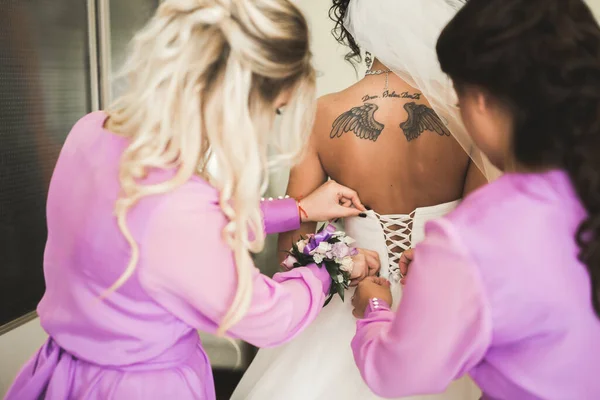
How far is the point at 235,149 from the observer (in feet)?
2.75

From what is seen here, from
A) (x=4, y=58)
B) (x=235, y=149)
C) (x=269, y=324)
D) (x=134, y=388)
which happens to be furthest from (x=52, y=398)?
(x=4, y=58)

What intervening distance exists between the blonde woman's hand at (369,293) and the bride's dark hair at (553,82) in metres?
0.54

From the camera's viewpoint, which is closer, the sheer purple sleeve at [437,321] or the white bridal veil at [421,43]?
the sheer purple sleeve at [437,321]

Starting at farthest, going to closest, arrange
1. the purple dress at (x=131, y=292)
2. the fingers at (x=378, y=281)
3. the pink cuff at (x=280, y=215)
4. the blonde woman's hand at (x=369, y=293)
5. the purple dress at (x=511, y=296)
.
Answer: the pink cuff at (x=280, y=215), the fingers at (x=378, y=281), the blonde woman's hand at (x=369, y=293), the purple dress at (x=131, y=292), the purple dress at (x=511, y=296)

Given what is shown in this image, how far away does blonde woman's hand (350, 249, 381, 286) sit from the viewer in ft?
4.32

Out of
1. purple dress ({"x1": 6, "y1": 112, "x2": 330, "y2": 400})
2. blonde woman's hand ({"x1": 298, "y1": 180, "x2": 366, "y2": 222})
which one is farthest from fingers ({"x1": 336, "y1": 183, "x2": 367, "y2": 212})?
purple dress ({"x1": 6, "y1": 112, "x2": 330, "y2": 400})

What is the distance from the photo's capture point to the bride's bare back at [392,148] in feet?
4.68

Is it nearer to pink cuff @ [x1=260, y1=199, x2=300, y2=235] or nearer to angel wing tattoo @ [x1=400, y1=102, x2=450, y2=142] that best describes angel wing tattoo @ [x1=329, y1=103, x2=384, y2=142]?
angel wing tattoo @ [x1=400, y1=102, x2=450, y2=142]

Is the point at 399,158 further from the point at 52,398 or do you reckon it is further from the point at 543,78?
the point at 52,398

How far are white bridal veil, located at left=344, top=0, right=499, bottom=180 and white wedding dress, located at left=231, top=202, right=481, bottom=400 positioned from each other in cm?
27

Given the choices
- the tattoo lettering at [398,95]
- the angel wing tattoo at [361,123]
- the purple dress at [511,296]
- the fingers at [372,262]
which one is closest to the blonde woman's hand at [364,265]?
the fingers at [372,262]

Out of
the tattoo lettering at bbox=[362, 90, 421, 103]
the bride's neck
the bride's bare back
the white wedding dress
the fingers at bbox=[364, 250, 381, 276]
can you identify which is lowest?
the white wedding dress

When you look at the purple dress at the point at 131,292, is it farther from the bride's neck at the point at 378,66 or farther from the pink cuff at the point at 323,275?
the bride's neck at the point at 378,66

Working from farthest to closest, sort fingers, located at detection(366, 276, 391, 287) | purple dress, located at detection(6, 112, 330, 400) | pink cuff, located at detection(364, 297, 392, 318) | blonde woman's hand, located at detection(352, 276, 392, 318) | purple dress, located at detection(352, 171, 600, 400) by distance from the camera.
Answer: fingers, located at detection(366, 276, 391, 287), blonde woman's hand, located at detection(352, 276, 392, 318), pink cuff, located at detection(364, 297, 392, 318), purple dress, located at detection(6, 112, 330, 400), purple dress, located at detection(352, 171, 600, 400)
